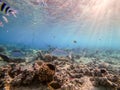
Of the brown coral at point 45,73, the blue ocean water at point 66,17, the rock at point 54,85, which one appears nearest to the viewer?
the brown coral at point 45,73

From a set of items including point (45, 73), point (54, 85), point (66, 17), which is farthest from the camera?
point (66, 17)

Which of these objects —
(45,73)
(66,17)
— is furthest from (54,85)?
(66,17)

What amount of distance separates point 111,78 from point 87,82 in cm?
88

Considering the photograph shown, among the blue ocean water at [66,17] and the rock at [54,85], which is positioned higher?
the blue ocean water at [66,17]

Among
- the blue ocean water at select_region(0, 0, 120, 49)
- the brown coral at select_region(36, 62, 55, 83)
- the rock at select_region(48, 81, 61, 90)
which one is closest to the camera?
the brown coral at select_region(36, 62, 55, 83)

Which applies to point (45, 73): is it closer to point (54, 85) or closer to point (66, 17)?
point (54, 85)

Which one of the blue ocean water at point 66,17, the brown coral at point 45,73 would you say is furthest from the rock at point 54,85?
the blue ocean water at point 66,17

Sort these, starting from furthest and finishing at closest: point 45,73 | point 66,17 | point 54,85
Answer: point 66,17
point 54,85
point 45,73

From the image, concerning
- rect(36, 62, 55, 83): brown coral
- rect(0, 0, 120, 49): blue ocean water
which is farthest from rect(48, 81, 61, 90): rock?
rect(0, 0, 120, 49): blue ocean water

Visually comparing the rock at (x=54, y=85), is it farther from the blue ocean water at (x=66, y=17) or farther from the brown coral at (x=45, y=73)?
the blue ocean water at (x=66, y=17)

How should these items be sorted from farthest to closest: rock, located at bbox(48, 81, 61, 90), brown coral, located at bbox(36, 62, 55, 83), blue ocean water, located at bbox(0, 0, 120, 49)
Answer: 1. blue ocean water, located at bbox(0, 0, 120, 49)
2. rock, located at bbox(48, 81, 61, 90)
3. brown coral, located at bbox(36, 62, 55, 83)

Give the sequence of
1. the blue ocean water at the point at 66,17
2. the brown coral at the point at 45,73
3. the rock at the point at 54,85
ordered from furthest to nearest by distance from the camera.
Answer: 1. the blue ocean water at the point at 66,17
2. the rock at the point at 54,85
3. the brown coral at the point at 45,73

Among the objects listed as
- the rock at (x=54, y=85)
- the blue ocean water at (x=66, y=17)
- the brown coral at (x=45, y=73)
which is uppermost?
the blue ocean water at (x=66, y=17)

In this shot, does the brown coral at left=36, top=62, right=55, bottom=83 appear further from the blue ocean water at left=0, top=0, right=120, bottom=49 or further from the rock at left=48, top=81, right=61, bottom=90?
the blue ocean water at left=0, top=0, right=120, bottom=49
